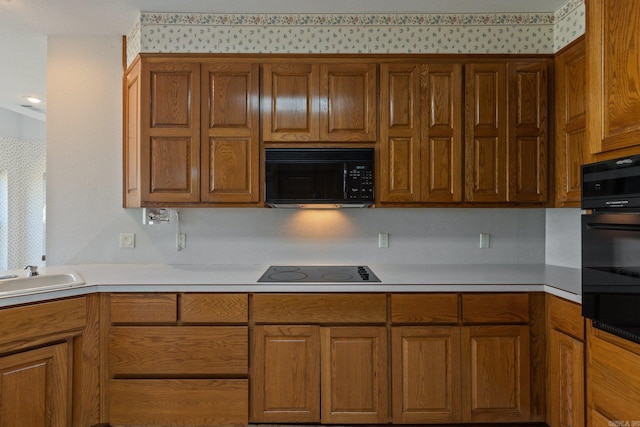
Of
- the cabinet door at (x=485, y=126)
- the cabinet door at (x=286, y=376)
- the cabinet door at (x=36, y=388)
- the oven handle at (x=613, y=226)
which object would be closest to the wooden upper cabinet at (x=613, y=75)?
the oven handle at (x=613, y=226)

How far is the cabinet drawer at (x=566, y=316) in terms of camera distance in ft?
5.76

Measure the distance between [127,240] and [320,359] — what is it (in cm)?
166

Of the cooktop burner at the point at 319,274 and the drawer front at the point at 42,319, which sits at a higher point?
the cooktop burner at the point at 319,274

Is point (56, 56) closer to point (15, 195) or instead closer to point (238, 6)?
point (238, 6)

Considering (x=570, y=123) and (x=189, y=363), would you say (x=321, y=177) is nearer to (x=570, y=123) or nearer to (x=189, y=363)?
(x=189, y=363)

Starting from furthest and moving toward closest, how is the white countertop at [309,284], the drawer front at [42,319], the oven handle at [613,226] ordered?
the white countertop at [309,284] → the drawer front at [42,319] → the oven handle at [613,226]

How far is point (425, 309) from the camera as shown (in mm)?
2025

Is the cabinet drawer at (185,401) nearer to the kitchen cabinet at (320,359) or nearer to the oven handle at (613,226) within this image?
the kitchen cabinet at (320,359)

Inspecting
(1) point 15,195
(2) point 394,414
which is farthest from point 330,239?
(1) point 15,195

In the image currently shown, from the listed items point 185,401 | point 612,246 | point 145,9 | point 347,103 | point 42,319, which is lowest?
point 185,401

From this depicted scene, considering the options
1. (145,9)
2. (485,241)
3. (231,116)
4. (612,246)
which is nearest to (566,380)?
(612,246)

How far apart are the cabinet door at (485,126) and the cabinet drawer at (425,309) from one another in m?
0.72

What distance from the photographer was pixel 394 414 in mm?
2027

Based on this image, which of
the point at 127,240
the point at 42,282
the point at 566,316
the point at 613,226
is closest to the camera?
the point at 613,226
